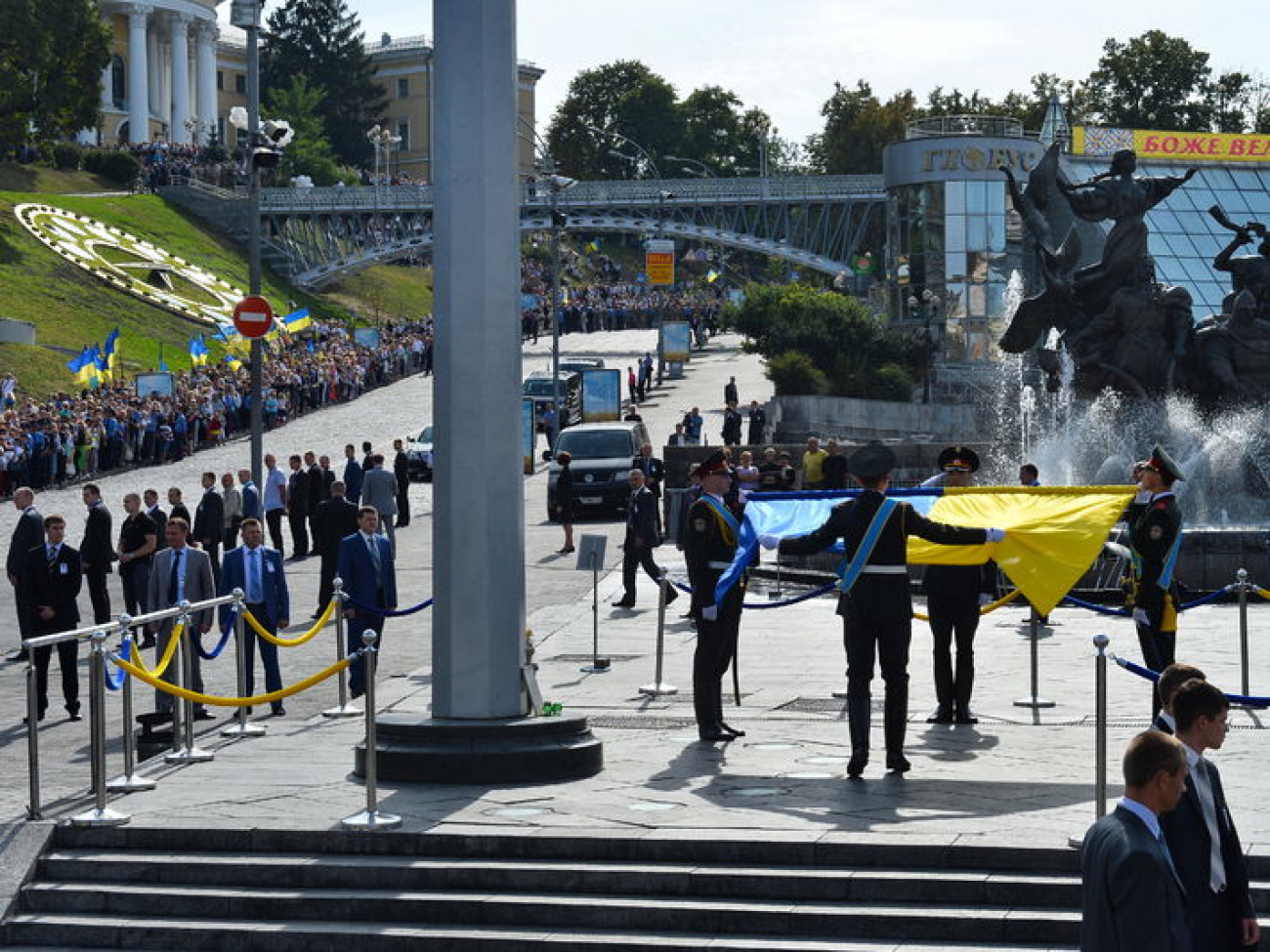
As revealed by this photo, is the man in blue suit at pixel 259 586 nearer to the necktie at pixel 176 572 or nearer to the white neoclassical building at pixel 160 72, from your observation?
the necktie at pixel 176 572

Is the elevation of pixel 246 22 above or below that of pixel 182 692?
above

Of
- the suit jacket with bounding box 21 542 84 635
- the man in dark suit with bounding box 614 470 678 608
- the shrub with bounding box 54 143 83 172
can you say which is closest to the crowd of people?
the man in dark suit with bounding box 614 470 678 608

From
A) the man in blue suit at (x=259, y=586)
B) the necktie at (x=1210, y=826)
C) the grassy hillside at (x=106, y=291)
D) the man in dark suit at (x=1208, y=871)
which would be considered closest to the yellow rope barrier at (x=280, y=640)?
the man in blue suit at (x=259, y=586)

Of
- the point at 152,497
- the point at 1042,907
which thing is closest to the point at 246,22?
the point at 152,497

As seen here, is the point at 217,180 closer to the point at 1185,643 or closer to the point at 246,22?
the point at 246,22

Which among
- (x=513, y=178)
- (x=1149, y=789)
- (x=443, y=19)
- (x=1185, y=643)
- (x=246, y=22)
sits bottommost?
(x=1185, y=643)

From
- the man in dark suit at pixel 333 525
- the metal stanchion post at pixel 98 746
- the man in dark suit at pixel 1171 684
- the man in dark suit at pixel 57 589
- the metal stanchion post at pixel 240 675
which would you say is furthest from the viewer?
the man in dark suit at pixel 333 525

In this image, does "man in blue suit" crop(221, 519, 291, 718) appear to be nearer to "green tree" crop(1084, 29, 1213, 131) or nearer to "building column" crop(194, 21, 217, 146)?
"green tree" crop(1084, 29, 1213, 131)

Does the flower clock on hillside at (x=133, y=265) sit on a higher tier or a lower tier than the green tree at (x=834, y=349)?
higher

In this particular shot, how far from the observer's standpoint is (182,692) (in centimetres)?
1341

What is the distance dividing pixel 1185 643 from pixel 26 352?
4873 centimetres

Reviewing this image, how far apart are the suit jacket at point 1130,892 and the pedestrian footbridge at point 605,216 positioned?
80.0 metres

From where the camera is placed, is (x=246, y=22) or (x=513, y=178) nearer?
(x=513, y=178)

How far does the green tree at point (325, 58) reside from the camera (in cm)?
13775
